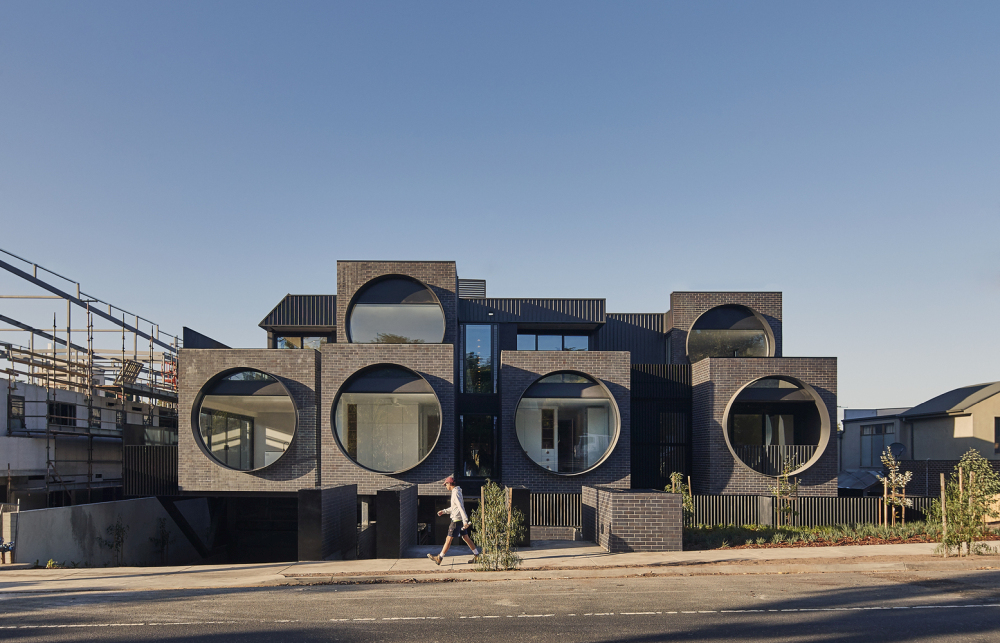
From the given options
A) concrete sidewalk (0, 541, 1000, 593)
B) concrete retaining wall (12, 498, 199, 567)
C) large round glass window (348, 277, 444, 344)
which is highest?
large round glass window (348, 277, 444, 344)

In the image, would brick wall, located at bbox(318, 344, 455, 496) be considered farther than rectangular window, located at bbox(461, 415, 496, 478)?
No

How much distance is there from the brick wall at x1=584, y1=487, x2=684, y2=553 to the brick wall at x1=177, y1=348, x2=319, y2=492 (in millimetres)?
10359

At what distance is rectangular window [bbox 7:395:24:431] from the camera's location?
2152 centimetres

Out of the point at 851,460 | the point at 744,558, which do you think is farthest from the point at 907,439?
the point at 744,558

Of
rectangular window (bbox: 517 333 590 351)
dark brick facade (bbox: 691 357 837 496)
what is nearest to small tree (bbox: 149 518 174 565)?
rectangular window (bbox: 517 333 590 351)

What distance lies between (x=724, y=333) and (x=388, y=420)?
42.3ft

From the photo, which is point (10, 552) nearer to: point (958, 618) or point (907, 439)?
point (958, 618)

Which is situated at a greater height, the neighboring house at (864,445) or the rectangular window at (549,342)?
the rectangular window at (549,342)

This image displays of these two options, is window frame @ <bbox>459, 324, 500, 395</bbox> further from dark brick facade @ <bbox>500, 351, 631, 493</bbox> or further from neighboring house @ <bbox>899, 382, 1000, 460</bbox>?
neighboring house @ <bbox>899, 382, 1000, 460</bbox>

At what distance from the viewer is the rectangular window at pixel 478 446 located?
23234mm

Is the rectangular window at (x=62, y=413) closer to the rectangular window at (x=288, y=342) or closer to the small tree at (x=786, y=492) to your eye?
the rectangular window at (x=288, y=342)

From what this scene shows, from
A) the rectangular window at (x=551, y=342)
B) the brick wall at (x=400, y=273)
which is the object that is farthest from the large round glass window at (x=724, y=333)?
the brick wall at (x=400, y=273)

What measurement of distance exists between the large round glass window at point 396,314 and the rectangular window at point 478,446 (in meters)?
3.41

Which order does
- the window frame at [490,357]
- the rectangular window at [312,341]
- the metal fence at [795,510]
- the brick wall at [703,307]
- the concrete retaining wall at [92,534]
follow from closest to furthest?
1. the concrete retaining wall at [92,534]
2. the metal fence at [795,510]
3. the window frame at [490,357]
4. the brick wall at [703,307]
5. the rectangular window at [312,341]
